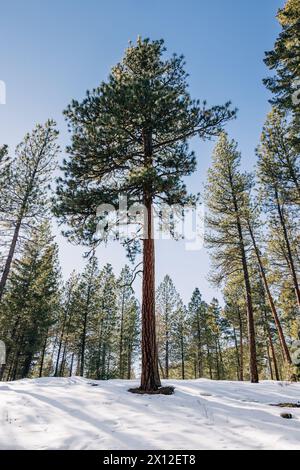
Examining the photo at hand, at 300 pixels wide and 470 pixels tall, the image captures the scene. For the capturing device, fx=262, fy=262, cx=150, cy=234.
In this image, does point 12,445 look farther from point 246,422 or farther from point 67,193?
point 67,193

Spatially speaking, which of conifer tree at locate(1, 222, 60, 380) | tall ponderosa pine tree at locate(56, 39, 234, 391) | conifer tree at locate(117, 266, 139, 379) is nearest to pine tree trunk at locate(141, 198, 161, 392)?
tall ponderosa pine tree at locate(56, 39, 234, 391)

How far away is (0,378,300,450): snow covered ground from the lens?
11.5 ft

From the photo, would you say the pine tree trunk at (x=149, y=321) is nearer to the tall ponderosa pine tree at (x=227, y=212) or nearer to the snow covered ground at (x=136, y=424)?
the snow covered ground at (x=136, y=424)

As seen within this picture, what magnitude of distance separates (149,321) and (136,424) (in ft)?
13.1

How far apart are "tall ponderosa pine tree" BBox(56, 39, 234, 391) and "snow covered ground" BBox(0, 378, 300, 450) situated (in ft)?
7.71

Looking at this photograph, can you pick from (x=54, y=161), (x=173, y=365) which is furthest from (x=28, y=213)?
(x=173, y=365)

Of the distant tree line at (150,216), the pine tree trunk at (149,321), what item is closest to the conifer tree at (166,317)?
the distant tree line at (150,216)

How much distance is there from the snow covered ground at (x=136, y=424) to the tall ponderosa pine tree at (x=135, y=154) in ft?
7.71

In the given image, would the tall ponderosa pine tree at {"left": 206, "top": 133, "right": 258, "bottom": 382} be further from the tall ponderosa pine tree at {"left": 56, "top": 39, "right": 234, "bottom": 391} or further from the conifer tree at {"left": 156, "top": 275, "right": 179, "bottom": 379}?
the conifer tree at {"left": 156, "top": 275, "right": 179, "bottom": 379}

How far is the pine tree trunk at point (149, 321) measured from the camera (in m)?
7.91

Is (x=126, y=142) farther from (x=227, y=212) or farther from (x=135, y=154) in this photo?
(x=227, y=212)

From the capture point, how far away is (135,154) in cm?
959

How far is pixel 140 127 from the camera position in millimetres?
9117

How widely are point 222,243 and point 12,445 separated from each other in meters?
13.3
